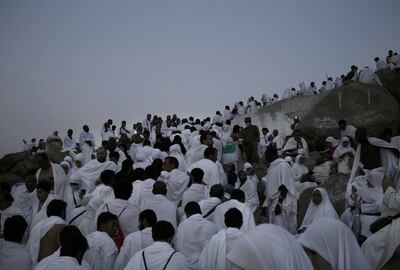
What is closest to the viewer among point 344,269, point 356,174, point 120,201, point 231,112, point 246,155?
point 344,269

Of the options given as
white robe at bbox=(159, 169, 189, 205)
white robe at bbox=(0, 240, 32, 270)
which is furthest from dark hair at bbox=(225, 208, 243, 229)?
white robe at bbox=(159, 169, 189, 205)

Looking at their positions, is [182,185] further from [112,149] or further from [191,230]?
[112,149]

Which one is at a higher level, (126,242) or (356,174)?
(126,242)

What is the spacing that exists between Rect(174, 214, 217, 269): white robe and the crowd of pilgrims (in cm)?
1

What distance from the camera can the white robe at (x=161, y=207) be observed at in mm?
7035

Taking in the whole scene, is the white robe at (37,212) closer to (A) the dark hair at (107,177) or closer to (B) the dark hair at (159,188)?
(A) the dark hair at (107,177)

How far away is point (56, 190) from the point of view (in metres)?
8.87

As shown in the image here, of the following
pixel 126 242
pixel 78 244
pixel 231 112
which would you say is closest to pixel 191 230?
pixel 126 242

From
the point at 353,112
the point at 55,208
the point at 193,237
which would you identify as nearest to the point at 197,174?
the point at 193,237

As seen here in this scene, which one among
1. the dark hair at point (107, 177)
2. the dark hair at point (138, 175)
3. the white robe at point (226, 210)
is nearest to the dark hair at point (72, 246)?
the white robe at point (226, 210)

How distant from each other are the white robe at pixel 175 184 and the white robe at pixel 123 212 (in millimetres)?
1884

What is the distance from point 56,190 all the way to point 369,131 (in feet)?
43.7

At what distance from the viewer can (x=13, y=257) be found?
5352 mm

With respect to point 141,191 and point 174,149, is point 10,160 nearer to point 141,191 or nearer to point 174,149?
point 174,149
